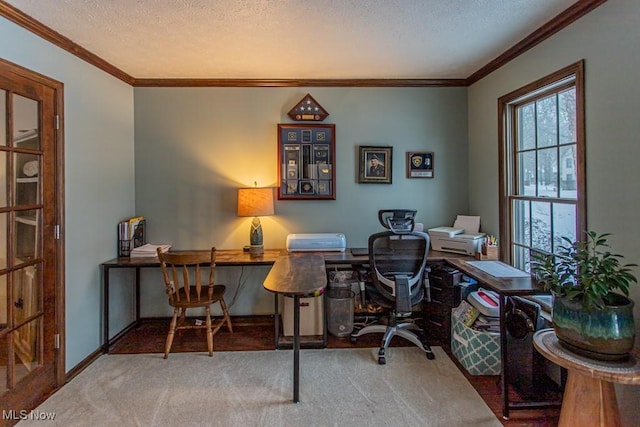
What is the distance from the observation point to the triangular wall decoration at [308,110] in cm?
335

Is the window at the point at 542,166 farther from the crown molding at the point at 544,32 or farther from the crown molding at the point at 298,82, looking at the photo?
the crown molding at the point at 298,82

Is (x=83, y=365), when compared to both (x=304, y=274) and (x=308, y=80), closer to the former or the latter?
(x=304, y=274)

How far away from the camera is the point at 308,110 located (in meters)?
3.35

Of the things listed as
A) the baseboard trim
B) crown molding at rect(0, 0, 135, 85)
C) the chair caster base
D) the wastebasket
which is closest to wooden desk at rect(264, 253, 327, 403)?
the wastebasket

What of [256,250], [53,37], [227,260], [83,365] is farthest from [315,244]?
[53,37]

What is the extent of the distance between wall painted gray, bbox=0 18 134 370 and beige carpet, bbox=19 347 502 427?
0.42 meters

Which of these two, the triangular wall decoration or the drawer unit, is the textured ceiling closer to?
the triangular wall decoration

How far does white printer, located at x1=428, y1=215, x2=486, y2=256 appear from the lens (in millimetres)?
2980

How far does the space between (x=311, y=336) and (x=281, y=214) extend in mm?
1224

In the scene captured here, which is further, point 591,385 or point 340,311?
point 340,311

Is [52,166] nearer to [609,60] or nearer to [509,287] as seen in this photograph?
[509,287]

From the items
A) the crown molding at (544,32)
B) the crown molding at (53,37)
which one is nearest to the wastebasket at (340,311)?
the crown molding at (544,32)

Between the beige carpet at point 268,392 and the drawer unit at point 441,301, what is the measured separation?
0.73 ft

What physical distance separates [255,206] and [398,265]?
1.39m
